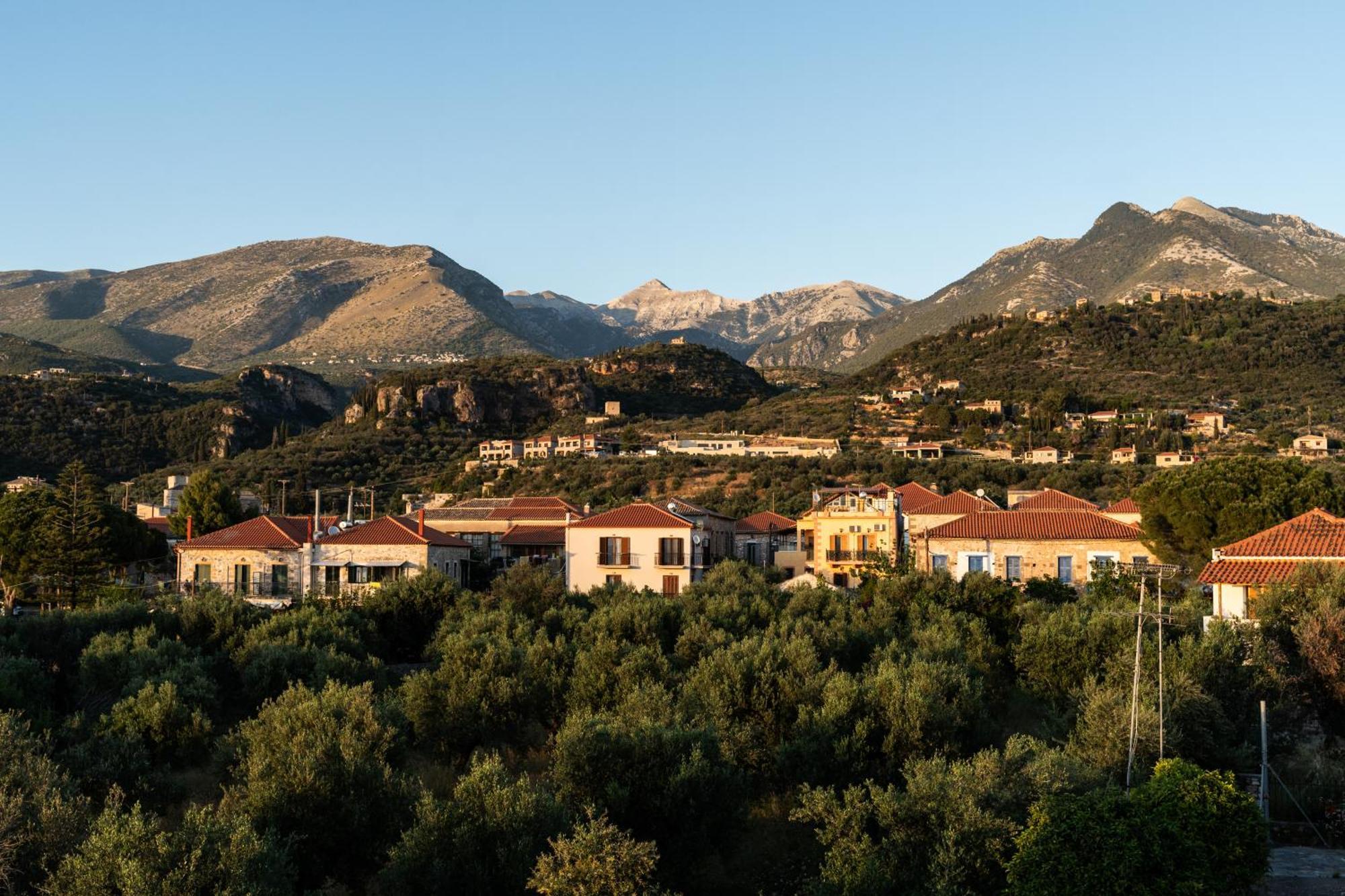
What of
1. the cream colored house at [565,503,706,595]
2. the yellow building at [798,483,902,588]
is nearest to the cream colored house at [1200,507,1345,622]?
the yellow building at [798,483,902,588]

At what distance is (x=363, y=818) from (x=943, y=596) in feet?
69.9

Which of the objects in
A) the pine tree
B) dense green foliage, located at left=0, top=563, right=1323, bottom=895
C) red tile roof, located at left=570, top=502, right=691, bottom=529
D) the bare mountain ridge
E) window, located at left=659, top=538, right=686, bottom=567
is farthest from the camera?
the bare mountain ridge

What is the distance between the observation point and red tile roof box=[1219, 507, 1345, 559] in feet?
102

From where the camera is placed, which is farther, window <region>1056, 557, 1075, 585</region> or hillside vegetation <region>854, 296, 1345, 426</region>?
hillside vegetation <region>854, 296, 1345, 426</region>

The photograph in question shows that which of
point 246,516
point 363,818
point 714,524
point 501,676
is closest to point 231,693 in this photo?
point 501,676

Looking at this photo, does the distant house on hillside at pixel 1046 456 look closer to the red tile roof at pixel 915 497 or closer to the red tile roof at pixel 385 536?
the red tile roof at pixel 915 497

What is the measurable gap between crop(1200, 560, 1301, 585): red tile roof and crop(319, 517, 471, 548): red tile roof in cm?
2442

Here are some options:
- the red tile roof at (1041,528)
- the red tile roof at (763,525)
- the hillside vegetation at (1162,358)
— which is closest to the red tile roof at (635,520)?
the red tile roof at (763,525)

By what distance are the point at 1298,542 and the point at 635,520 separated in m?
22.5

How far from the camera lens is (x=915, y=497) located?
55.6 meters

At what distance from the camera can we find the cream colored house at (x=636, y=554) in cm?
4612

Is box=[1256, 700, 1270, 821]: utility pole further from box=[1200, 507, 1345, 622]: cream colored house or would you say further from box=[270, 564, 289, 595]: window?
box=[270, 564, 289, 595]: window

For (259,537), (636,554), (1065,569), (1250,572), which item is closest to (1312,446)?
(1065,569)

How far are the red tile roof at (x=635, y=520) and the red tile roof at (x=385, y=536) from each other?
503cm
